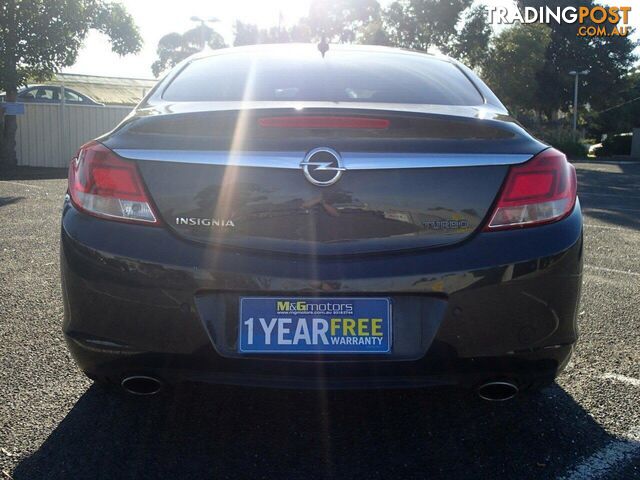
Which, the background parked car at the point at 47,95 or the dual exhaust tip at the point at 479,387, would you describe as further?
the background parked car at the point at 47,95

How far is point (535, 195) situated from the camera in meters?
2.40

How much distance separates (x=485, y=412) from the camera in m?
2.92

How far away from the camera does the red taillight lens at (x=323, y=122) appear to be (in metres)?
2.36

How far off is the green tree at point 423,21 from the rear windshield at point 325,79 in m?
28.3

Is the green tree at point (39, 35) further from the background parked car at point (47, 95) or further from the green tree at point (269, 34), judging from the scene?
the green tree at point (269, 34)

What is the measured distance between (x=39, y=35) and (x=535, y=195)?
18003 millimetres

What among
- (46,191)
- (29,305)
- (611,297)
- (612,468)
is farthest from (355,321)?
(46,191)

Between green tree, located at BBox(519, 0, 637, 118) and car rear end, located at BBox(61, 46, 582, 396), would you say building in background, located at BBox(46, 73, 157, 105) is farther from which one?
car rear end, located at BBox(61, 46, 582, 396)

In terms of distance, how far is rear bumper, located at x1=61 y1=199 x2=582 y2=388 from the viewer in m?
2.27

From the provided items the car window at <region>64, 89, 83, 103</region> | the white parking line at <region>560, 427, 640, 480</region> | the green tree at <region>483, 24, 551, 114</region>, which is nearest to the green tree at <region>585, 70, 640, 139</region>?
the green tree at <region>483, 24, 551, 114</region>

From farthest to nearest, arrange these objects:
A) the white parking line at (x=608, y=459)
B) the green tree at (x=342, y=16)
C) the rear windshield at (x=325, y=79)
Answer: the green tree at (x=342, y=16), the rear windshield at (x=325, y=79), the white parking line at (x=608, y=459)

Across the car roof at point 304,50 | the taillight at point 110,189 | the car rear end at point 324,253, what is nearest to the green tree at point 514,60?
the car roof at point 304,50

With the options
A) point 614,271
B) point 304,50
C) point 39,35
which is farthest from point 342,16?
point 304,50

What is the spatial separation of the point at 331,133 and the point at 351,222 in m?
0.29
